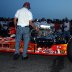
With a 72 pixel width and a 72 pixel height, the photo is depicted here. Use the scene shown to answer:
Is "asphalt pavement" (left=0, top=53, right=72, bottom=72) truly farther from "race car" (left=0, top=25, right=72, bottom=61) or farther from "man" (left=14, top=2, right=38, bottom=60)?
"man" (left=14, top=2, right=38, bottom=60)

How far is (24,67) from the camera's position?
7.81 metres

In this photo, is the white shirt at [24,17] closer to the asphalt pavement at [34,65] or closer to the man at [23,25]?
the man at [23,25]

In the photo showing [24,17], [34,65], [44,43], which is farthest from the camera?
[44,43]

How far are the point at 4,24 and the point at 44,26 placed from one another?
6.21ft

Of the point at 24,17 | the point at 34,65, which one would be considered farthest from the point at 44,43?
the point at 34,65

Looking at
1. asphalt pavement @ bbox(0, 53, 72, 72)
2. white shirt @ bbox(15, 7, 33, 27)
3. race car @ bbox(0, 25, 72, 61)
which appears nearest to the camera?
asphalt pavement @ bbox(0, 53, 72, 72)

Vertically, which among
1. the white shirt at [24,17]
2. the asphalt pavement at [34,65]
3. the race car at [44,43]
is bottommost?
the asphalt pavement at [34,65]

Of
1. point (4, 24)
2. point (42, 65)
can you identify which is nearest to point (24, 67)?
point (42, 65)

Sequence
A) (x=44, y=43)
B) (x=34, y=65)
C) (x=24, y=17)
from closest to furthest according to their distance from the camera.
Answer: (x=34, y=65) → (x=24, y=17) → (x=44, y=43)

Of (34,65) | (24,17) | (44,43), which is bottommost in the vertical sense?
(34,65)

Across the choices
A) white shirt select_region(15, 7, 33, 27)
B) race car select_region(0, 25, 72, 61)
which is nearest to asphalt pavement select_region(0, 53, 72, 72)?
race car select_region(0, 25, 72, 61)

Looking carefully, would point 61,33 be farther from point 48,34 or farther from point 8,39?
point 8,39

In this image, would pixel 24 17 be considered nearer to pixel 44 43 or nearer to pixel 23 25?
pixel 23 25

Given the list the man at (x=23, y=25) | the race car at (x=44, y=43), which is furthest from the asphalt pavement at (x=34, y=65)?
the man at (x=23, y=25)
